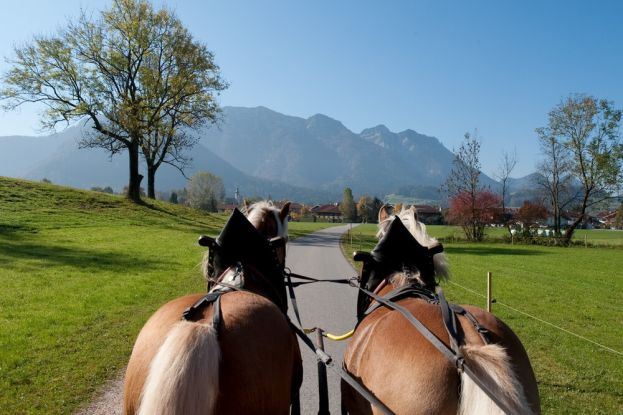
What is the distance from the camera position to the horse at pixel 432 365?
2.18 metres

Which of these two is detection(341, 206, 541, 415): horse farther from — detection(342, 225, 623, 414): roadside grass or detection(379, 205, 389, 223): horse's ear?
detection(342, 225, 623, 414): roadside grass

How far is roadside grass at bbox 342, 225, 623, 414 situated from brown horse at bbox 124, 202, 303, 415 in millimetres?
4577

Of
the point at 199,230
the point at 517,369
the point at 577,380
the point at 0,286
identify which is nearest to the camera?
the point at 517,369

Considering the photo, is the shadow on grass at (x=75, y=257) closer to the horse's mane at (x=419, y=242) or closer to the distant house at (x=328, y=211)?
the horse's mane at (x=419, y=242)

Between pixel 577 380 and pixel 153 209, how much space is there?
116 ft

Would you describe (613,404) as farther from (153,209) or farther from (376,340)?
(153,209)

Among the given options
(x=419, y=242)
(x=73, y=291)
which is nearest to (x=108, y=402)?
(x=419, y=242)

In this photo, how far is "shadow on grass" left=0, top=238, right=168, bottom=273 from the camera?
611 inches

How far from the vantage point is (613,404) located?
19.4ft

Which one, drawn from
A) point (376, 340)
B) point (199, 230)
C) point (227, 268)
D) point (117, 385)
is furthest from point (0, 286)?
point (199, 230)

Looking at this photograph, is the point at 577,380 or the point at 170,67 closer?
the point at 577,380

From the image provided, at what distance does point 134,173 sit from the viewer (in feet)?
120

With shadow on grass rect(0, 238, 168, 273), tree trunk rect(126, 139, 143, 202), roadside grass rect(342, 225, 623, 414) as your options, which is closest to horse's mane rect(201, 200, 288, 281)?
roadside grass rect(342, 225, 623, 414)

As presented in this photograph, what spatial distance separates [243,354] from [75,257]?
656 inches
